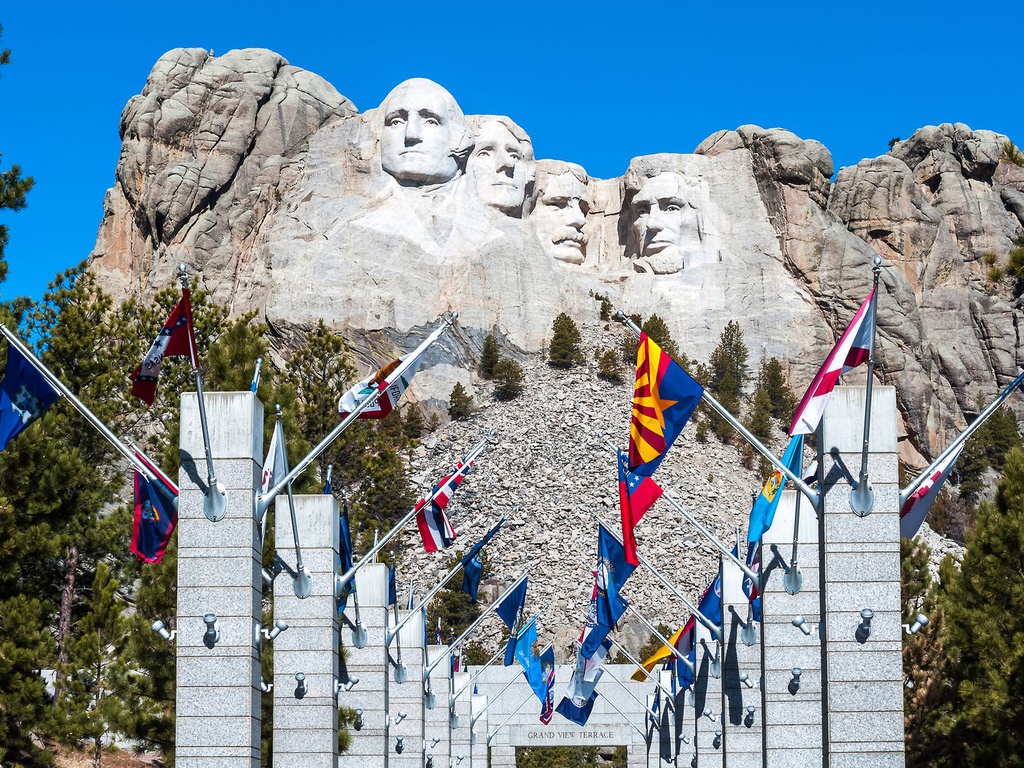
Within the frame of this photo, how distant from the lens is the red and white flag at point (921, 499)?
21.5 metres

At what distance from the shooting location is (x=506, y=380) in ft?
272

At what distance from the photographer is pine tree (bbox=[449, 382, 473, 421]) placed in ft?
265

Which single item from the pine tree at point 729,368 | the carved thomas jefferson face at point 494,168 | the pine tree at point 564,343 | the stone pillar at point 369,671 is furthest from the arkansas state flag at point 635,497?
the carved thomas jefferson face at point 494,168

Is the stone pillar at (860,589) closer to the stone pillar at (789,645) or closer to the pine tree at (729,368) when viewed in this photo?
the stone pillar at (789,645)

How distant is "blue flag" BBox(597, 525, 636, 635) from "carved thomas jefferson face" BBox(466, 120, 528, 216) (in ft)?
182

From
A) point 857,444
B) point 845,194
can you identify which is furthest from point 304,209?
point 857,444

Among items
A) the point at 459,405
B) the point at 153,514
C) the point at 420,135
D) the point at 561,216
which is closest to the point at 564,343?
the point at 459,405

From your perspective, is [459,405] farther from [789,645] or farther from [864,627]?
[864,627]

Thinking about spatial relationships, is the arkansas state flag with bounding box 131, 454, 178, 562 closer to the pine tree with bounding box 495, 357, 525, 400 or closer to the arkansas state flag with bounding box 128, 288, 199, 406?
the arkansas state flag with bounding box 128, 288, 199, 406

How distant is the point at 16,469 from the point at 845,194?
235 feet

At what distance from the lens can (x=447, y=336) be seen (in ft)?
273

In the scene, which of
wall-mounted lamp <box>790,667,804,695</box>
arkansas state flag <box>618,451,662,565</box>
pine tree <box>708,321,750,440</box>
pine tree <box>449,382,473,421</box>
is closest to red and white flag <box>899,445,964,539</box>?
arkansas state flag <box>618,451,662,565</box>

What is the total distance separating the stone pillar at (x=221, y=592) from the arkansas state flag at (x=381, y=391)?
1788 mm

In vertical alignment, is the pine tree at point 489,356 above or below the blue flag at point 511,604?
above
